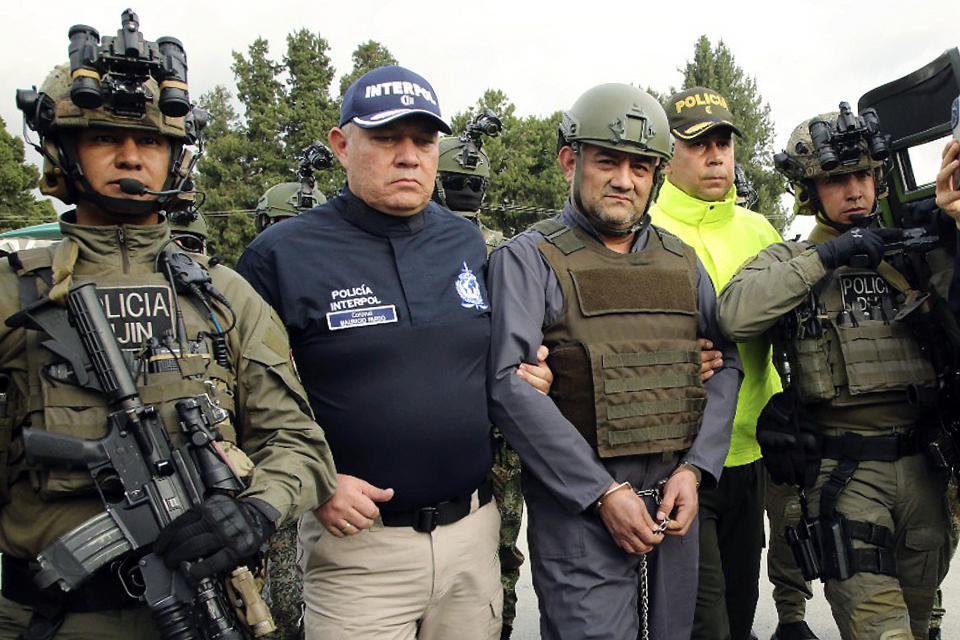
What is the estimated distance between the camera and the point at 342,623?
8.09ft

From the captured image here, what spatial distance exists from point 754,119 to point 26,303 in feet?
123

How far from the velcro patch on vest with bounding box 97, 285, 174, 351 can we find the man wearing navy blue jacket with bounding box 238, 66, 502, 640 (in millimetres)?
460

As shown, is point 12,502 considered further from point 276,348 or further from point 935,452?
point 935,452

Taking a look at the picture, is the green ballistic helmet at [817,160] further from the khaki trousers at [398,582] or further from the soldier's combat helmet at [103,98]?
the soldier's combat helmet at [103,98]

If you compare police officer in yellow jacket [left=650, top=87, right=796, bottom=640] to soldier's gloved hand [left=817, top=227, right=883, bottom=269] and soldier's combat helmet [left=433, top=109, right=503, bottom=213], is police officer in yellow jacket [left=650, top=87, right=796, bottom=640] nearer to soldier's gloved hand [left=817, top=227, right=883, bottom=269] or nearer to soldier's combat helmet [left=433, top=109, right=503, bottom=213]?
soldier's gloved hand [left=817, top=227, right=883, bottom=269]

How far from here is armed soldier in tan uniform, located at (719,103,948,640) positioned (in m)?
3.05

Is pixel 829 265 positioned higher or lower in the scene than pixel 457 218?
lower

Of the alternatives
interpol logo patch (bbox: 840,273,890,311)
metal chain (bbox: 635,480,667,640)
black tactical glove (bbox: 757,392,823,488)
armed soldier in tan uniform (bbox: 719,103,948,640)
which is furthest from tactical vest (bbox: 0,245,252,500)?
interpol logo patch (bbox: 840,273,890,311)

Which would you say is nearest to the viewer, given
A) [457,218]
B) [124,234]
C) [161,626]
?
[161,626]

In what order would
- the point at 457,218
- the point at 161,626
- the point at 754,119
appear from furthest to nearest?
the point at 754,119 < the point at 457,218 < the point at 161,626

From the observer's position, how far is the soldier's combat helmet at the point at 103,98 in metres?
2.11

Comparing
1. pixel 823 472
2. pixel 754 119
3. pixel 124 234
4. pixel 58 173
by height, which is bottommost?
pixel 823 472

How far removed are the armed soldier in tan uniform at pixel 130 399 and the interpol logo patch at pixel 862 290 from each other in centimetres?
228

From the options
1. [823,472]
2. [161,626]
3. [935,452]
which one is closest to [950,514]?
[935,452]
